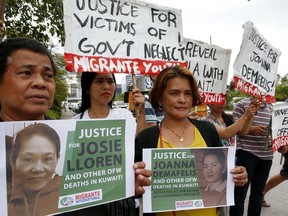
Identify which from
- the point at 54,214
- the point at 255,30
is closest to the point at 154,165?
the point at 54,214

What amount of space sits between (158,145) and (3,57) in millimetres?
1010

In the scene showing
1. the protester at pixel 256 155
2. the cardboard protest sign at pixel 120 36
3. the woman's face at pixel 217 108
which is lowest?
the protester at pixel 256 155

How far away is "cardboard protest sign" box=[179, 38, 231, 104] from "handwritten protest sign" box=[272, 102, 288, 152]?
2.16 ft

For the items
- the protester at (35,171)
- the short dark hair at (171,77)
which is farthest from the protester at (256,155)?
the protester at (35,171)

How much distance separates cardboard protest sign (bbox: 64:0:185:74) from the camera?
7.20ft

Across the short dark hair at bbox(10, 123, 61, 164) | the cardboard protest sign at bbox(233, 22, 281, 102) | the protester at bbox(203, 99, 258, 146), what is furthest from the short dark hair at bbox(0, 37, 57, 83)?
the cardboard protest sign at bbox(233, 22, 281, 102)

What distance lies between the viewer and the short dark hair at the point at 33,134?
117cm

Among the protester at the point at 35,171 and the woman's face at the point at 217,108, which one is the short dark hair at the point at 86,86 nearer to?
the woman's face at the point at 217,108

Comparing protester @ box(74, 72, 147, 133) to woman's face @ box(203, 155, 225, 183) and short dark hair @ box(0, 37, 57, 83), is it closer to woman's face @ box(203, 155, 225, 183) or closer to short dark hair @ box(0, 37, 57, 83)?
woman's face @ box(203, 155, 225, 183)

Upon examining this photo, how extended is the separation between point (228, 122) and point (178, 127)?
1777 millimetres

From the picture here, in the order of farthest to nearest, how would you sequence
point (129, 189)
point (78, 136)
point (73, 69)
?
point (73, 69) → point (129, 189) → point (78, 136)

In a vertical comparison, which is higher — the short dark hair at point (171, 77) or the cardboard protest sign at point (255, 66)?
the cardboard protest sign at point (255, 66)

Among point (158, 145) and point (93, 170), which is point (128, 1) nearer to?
point (158, 145)

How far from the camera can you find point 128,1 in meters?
2.50
